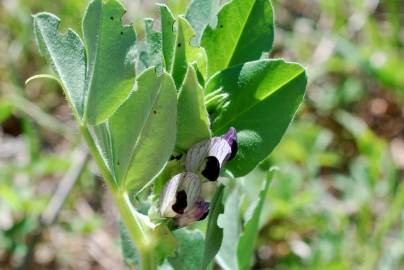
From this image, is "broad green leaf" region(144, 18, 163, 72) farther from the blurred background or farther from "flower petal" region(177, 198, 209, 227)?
the blurred background

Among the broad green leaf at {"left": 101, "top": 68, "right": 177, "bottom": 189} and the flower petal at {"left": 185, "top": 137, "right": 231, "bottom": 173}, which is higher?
the broad green leaf at {"left": 101, "top": 68, "right": 177, "bottom": 189}

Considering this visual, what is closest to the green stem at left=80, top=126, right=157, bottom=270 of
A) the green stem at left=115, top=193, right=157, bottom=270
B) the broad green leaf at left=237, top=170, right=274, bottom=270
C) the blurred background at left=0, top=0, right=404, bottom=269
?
the green stem at left=115, top=193, right=157, bottom=270

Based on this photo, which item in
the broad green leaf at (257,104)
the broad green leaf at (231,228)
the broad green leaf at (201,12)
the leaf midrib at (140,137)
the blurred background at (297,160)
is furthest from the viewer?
the blurred background at (297,160)

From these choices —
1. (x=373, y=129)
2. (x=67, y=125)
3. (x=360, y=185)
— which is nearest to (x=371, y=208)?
(x=360, y=185)

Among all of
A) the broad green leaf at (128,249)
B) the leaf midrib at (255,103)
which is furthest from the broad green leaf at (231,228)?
the leaf midrib at (255,103)

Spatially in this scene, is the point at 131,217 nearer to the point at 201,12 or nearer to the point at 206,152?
the point at 206,152

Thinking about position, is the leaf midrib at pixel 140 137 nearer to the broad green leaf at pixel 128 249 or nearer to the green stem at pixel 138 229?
the green stem at pixel 138 229

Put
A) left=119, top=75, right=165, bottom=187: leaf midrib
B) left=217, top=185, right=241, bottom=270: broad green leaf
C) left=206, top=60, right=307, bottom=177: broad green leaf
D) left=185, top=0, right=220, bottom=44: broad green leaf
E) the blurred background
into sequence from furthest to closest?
the blurred background, left=217, top=185, right=241, bottom=270: broad green leaf, left=185, top=0, right=220, bottom=44: broad green leaf, left=206, top=60, right=307, bottom=177: broad green leaf, left=119, top=75, right=165, bottom=187: leaf midrib

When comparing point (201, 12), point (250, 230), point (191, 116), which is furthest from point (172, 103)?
point (250, 230)
